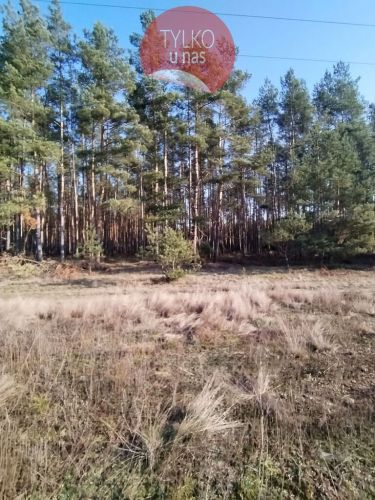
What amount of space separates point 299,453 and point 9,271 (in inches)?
627

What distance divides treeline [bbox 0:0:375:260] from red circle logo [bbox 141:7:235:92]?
4.47ft

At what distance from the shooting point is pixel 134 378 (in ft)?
9.13

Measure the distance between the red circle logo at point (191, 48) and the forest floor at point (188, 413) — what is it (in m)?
8.56

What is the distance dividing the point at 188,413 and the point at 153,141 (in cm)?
2093

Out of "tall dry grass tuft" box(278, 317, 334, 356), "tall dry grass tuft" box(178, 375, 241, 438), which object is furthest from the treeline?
"tall dry grass tuft" box(178, 375, 241, 438)

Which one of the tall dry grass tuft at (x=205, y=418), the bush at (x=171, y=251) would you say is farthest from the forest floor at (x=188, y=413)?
the bush at (x=171, y=251)

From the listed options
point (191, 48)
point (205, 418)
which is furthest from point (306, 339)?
point (191, 48)

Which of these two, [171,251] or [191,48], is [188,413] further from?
[191,48]

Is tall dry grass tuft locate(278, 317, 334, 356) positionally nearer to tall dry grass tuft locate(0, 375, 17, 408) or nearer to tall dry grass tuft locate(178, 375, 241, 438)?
tall dry grass tuft locate(178, 375, 241, 438)

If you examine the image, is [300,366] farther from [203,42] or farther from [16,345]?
[203,42]

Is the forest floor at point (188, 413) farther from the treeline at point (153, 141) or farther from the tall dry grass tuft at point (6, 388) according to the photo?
the treeline at point (153, 141)

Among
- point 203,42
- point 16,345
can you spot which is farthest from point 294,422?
point 203,42

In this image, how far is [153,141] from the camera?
20.5 meters

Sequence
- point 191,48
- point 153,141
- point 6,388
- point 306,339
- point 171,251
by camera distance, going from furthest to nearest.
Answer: point 153,141, point 171,251, point 191,48, point 306,339, point 6,388
